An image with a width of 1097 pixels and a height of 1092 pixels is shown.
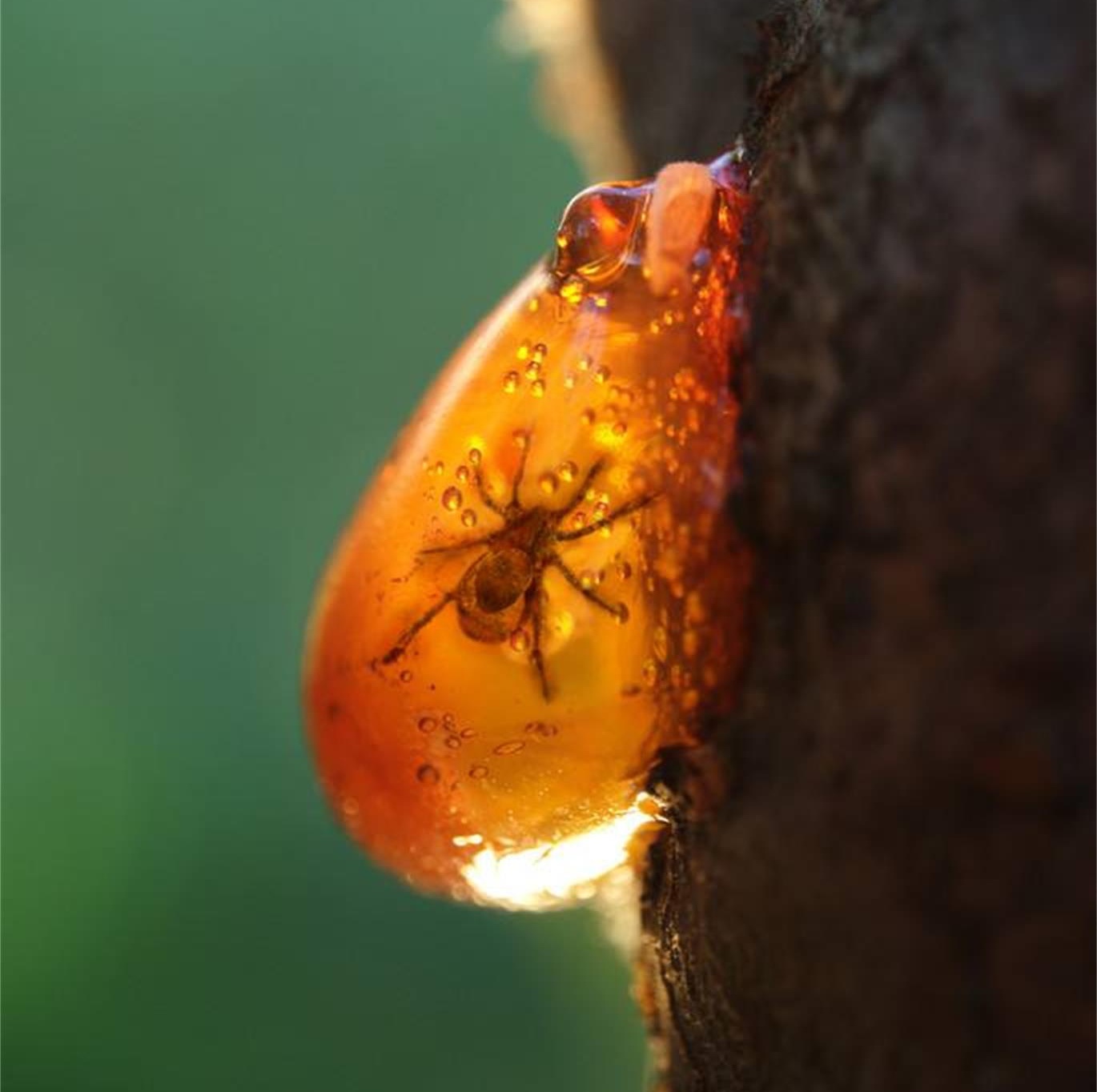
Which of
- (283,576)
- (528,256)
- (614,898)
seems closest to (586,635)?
(614,898)

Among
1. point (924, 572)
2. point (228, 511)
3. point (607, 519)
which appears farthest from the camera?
point (228, 511)

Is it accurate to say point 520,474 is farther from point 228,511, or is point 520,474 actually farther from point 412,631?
point 228,511

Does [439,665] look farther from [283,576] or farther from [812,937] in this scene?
[283,576]

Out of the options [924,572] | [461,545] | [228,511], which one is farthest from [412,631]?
[228,511]

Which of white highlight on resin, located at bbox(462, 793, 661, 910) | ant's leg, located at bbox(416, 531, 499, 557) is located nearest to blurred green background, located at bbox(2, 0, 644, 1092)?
white highlight on resin, located at bbox(462, 793, 661, 910)

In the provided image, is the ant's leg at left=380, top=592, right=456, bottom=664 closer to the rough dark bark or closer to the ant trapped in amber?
the ant trapped in amber

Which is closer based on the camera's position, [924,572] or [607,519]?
[924,572]
